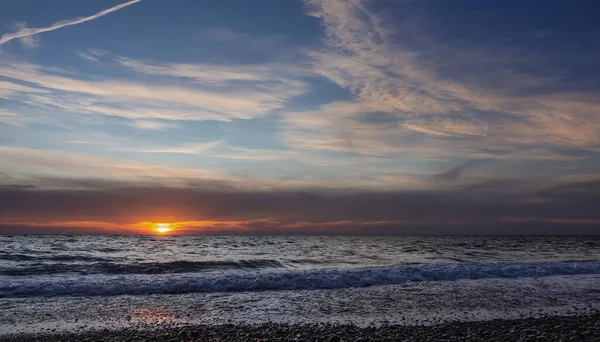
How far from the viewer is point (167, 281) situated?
19.8 metres

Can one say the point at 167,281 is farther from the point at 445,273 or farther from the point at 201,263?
the point at 445,273

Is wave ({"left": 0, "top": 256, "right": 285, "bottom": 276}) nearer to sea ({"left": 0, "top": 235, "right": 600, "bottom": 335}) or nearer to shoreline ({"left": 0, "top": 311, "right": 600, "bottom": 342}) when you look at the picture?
sea ({"left": 0, "top": 235, "right": 600, "bottom": 335})

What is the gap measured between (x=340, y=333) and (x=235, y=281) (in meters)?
10.8

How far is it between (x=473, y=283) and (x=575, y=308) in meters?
7.05

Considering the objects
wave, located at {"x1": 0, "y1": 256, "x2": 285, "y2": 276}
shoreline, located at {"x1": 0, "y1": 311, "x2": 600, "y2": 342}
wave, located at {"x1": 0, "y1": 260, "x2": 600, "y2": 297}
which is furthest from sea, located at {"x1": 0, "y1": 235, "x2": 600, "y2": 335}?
shoreline, located at {"x1": 0, "y1": 311, "x2": 600, "y2": 342}

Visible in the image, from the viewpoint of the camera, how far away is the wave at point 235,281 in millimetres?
17969

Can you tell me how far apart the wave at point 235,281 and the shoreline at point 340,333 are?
7.57 m

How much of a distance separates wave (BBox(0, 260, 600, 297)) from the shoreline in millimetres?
7573

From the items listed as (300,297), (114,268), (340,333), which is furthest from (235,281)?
(114,268)

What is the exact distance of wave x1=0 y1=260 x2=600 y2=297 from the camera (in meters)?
18.0

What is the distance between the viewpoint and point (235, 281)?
794 inches

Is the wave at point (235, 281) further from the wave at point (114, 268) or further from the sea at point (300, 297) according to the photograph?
the wave at point (114, 268)

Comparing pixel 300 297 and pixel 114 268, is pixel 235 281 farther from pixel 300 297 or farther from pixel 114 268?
pixel 114 268

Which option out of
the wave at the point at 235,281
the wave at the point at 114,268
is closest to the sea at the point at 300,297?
the wave at the point at 235,281
